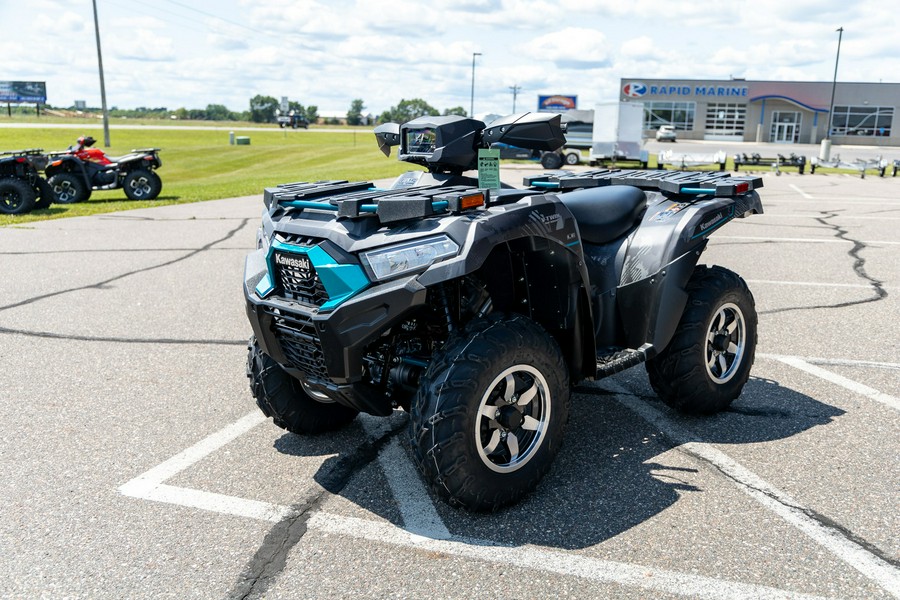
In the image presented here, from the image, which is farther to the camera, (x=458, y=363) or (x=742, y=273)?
(x=742, y=273)

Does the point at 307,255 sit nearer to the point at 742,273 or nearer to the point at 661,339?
the point at 661,339

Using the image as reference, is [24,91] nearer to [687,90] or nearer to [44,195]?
[687,90]

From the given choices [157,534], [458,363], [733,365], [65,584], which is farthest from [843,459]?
[65,584]

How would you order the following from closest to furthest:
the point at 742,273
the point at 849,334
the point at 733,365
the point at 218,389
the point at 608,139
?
the point at 733,365 < the point at 218,389 < the point at 849,334 < the point at 742,273 < the point at 608,139

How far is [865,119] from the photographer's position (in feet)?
213

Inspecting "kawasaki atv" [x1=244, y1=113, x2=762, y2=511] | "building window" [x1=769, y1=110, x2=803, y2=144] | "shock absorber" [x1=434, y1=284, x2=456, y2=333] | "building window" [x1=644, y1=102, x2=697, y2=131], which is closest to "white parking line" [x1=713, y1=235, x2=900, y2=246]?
"kawasaki atv" [x1=244, y1=113, x2=762, y2=511]

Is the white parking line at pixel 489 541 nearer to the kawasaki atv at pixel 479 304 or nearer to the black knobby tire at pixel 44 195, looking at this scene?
the kawasaki atv at pixel 479 304

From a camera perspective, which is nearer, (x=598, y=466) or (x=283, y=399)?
(x=598, y=466)

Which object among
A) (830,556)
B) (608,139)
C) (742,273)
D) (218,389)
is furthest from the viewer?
(608,139)

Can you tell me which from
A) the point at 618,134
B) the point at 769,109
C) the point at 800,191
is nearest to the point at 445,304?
the point at 800,191

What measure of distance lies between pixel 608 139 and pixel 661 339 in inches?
1158

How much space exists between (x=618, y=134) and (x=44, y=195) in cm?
2324

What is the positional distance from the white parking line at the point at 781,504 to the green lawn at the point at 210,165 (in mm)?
12265

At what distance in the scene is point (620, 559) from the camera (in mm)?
2924
